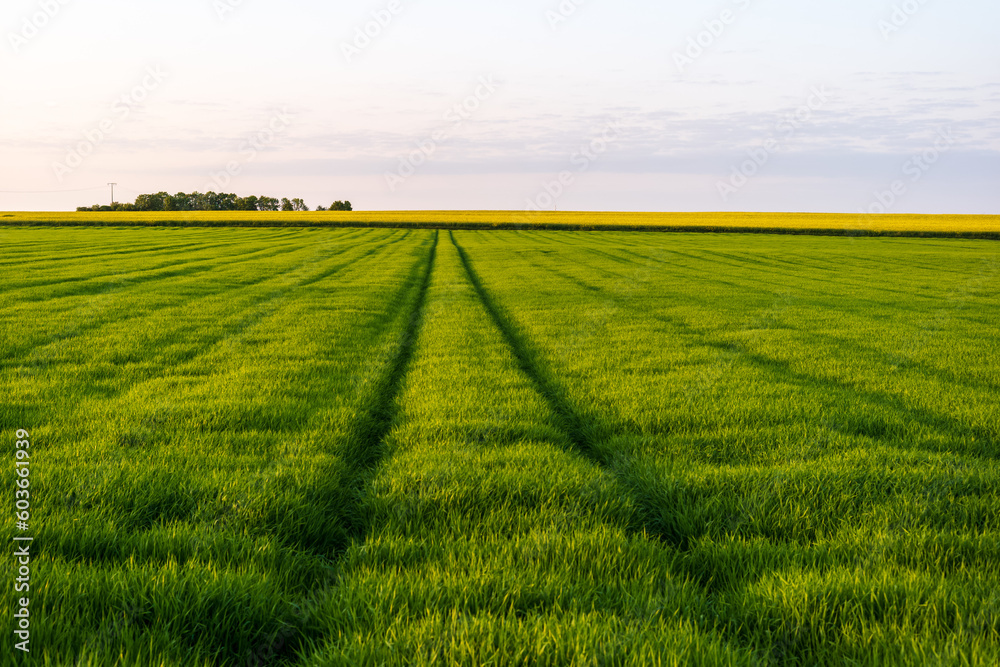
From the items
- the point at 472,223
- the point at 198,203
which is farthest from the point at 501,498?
the point at 198,203

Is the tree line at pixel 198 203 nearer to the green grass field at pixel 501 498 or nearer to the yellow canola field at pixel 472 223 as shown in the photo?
the yellow canola field at pixel 472 223

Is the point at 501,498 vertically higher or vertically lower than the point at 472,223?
lower

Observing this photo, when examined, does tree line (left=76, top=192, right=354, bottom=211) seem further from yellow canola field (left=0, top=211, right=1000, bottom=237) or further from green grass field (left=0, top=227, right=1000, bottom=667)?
green grass field (left=0, top=227, right=1000, bottom=667)

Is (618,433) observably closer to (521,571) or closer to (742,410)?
(742,410)

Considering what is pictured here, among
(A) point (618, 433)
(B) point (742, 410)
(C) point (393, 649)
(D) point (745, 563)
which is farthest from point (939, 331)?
(C) point (393, 649)

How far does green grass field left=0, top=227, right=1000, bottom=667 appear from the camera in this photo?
9.27ft

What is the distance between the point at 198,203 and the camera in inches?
5842

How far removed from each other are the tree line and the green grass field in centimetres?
15306

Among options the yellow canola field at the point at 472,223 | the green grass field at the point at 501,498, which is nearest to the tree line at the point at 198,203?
the yellow canola field at the point at 472,223

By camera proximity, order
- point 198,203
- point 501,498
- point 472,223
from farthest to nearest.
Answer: point 198,203 < point 472,223 < point 501,498

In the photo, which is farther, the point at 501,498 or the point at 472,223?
the point at 472,223

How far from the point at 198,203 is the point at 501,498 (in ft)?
548

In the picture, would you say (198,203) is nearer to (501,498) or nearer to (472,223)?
(472,223)

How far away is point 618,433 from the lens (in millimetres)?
6223
